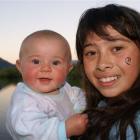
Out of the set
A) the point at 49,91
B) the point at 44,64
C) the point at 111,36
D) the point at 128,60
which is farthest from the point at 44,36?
the point at 128,60

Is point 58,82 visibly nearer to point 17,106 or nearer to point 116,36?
point 17,106

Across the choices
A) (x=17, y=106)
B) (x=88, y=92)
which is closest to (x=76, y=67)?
(x=88, y=92)

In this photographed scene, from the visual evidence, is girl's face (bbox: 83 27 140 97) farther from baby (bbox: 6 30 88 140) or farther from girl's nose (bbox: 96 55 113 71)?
baby (bbox: 6 30 88 140)

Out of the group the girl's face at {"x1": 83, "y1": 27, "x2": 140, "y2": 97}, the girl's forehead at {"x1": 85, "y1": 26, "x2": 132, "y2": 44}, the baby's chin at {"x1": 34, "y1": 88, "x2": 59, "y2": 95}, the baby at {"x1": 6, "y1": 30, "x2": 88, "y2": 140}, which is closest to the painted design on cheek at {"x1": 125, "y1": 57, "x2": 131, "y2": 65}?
the girl's face at {"x1": 83, "y1": 27, "x2": 140, "y2": 97}

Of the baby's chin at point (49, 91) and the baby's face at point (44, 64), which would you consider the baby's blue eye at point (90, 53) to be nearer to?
the baby's face at point (44, 64)

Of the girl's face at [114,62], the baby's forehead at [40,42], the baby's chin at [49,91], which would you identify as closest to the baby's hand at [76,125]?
the girl's face at [114,62]

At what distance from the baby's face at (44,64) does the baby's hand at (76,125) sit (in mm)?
333

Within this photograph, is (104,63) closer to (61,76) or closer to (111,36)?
(111,36)

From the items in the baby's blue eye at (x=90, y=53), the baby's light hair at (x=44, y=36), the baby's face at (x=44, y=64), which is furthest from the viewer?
the baby's light hair at (x=44, y=36)

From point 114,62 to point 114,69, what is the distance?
4 cm

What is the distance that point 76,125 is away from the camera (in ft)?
8.32

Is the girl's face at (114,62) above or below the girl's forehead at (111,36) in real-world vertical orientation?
below

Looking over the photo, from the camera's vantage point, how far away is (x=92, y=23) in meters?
2.78

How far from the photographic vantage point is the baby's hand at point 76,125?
253 cm
